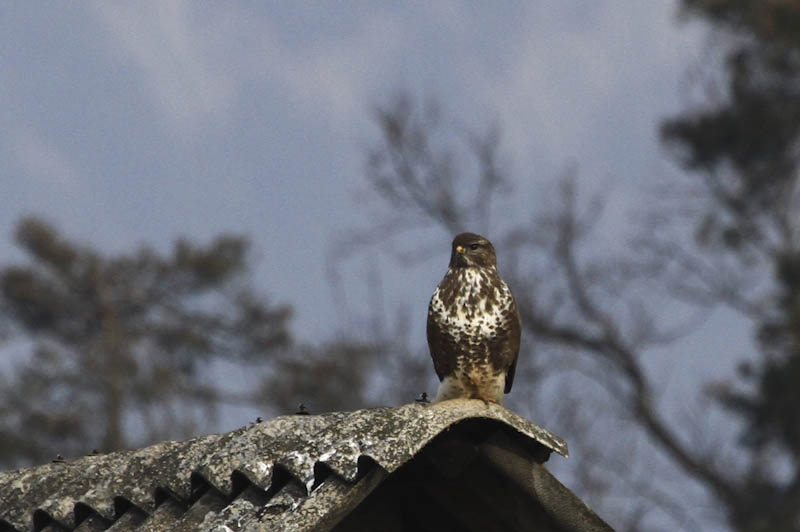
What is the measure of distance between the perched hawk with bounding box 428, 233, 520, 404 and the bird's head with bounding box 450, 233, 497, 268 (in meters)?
0.19

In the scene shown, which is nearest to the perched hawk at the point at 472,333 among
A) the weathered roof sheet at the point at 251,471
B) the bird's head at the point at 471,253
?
the bird's head at the point at 471,253

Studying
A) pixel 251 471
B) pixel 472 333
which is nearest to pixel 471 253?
pixel 472 333

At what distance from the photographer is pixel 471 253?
5.72 meters

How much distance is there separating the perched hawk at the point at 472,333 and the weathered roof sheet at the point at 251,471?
106 cm

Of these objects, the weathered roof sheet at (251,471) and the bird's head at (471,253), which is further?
the bird's head at (471,253)

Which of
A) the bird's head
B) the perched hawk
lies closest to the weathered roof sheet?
the perched hawk

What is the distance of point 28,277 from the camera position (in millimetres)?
25000

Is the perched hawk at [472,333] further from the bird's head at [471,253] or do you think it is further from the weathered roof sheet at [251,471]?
the weathered roof sheet at [251,471]

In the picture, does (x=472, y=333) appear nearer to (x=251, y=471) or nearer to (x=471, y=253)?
(x=471, y=253)

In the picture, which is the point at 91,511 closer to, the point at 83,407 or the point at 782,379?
the point at 83,407

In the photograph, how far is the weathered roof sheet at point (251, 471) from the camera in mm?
3467

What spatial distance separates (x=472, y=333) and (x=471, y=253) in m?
0.63

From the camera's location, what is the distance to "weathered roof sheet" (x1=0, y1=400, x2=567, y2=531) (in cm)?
347

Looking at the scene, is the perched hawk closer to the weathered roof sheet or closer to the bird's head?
the bird's head
